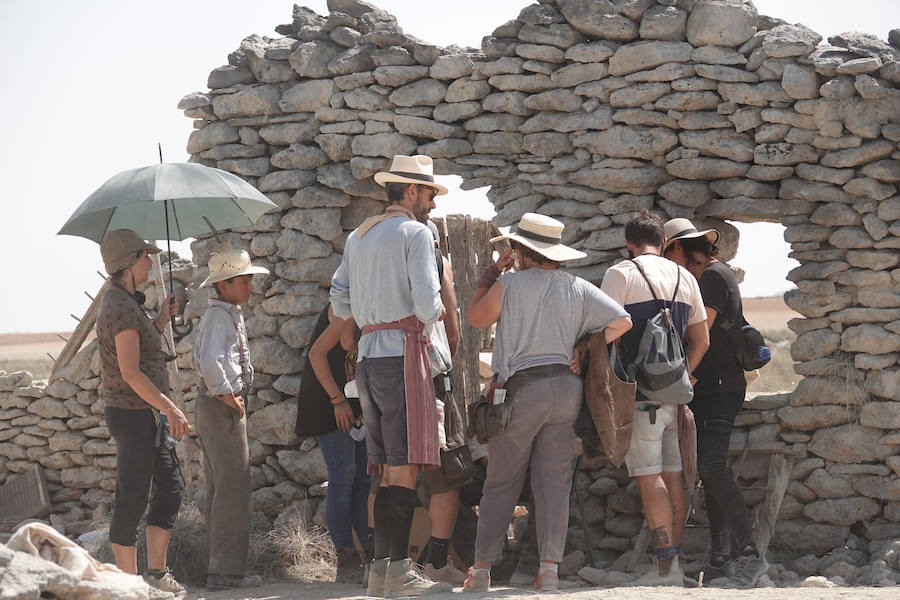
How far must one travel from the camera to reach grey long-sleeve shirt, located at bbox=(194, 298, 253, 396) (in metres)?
5.21

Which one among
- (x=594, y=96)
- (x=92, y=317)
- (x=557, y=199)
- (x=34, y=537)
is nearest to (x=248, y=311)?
(x=92, y=317)

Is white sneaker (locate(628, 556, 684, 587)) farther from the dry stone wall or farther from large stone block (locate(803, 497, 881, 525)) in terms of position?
large stone block (locate(803, 497, 881, 525))

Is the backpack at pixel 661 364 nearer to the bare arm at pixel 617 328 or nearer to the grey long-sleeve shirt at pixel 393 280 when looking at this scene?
the bare arm at pixel 617 328

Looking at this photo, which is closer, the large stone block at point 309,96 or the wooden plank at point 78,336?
the large stone block at point 309,96

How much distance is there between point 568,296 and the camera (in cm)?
463

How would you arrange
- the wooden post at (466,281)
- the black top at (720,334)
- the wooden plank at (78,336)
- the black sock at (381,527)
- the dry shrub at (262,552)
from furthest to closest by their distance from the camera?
the wooden plank at (78,336)
the wooden post at (466,281)
the dry shrub at (262,552)
the black top at (720,334)
the black sock at (381,527)

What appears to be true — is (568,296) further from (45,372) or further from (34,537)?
(45,372)

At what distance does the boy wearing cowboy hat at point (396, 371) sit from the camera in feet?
14.4

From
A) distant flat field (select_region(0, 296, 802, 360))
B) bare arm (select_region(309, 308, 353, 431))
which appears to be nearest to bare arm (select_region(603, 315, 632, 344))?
bare arm (select_region(309, 308, 353, 431))

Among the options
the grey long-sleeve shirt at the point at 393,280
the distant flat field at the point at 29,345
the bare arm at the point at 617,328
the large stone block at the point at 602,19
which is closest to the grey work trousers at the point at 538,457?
the bare arm at the point at 617,328

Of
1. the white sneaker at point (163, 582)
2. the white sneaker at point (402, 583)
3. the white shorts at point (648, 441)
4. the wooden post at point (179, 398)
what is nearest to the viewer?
the white sneaker at point (402, 583)

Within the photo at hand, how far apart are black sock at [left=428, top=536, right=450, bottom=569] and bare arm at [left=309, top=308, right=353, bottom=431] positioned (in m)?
1.06

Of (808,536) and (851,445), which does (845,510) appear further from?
(851,445)

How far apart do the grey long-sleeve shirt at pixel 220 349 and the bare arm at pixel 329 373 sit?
1.46ft
